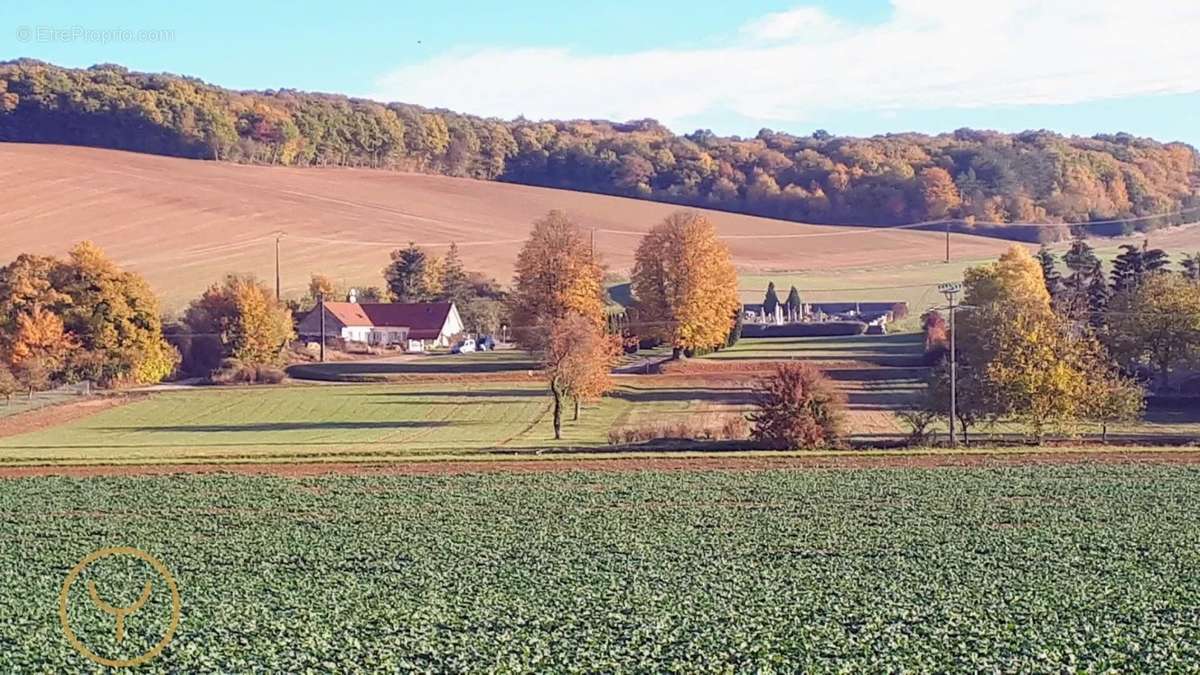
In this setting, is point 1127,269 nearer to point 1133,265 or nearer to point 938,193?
point 1133,265

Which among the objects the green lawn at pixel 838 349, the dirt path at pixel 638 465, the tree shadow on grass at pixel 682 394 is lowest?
the dirt path at pixel 638 465

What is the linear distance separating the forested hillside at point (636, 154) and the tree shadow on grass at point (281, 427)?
80240mm

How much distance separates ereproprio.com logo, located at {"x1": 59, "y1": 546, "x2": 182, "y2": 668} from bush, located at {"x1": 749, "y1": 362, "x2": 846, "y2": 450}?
2393 cm

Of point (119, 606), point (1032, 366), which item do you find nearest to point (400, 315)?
point (1032, 366)

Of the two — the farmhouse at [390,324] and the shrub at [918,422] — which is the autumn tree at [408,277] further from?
the shrub at [918,422]

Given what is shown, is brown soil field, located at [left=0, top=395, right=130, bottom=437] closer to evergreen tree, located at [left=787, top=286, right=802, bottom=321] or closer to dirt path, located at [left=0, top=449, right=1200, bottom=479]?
dirt path, located at [left=0, top=449, right=1200, bottom=479]

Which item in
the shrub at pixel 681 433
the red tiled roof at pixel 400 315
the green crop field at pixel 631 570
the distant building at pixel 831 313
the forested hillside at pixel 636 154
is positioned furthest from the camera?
the forested hillside at pixel 636 154

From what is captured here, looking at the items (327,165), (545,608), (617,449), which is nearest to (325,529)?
(545,608)

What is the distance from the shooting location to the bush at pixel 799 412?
43625 millimetres

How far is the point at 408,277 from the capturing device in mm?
108000

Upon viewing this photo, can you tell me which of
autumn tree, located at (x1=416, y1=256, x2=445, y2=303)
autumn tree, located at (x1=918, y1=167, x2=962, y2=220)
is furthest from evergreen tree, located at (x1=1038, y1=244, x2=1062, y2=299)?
autumn tree, located at (x1=918, y1=167, x2=962, y2=220)

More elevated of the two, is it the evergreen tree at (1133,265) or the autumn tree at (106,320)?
the evergreen tree at (1133,265)

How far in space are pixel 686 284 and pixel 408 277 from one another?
42.6m

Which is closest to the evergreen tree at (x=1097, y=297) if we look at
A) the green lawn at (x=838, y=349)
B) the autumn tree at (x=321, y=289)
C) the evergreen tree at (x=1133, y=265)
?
the evergreen tree at (x=1133, y=265)
